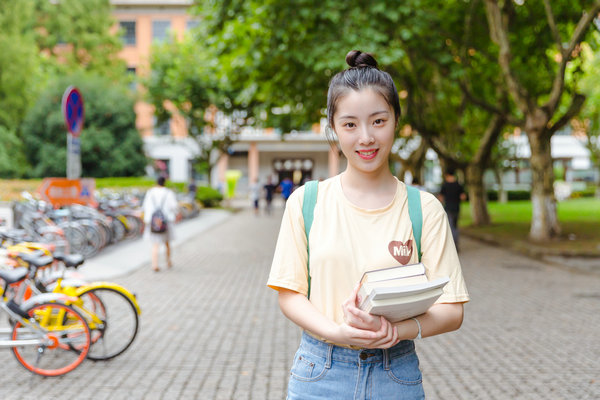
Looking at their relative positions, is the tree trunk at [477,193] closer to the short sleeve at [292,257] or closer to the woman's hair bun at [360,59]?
the woman's hair bun at [360,59]

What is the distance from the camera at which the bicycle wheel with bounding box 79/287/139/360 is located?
5.52 m

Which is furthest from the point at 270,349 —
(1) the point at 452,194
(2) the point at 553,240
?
(2) the point at 553,240

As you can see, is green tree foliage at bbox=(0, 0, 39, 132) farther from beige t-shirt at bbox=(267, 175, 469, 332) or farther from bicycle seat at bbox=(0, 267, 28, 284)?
beige t-shirt at bbox=(267, 175, 469, 332)

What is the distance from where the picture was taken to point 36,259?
555 cm

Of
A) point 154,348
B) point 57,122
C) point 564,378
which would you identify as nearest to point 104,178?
point 57,122

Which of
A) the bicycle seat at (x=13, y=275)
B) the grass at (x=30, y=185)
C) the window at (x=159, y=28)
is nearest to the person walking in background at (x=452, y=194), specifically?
the bicycle seat at (x=13, y=275)

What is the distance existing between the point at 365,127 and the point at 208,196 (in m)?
31.7

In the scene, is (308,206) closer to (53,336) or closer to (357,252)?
(357,252)

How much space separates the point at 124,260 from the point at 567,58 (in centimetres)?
1012

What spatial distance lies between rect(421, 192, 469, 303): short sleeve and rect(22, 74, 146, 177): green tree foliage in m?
29.3

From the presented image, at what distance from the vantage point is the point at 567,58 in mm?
13320

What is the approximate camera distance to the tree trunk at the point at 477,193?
19.8m

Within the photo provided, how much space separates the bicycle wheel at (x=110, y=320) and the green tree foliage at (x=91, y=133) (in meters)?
25.2

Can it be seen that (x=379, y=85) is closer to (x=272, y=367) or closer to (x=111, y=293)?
(x=272, y=367)
